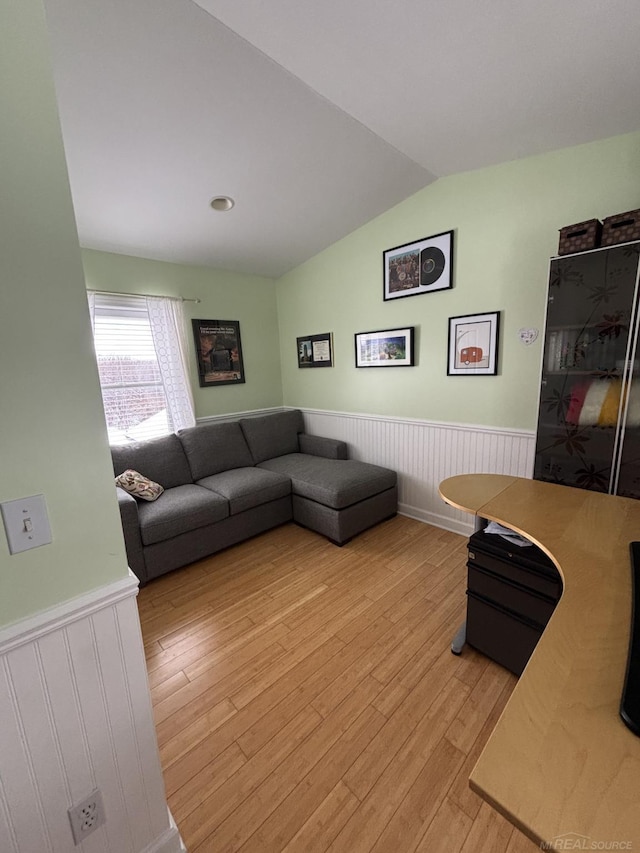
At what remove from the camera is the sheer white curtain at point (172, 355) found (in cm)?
310

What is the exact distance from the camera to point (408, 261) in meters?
2.82

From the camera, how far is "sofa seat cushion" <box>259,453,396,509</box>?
2.74 m

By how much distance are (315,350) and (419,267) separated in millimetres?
1321

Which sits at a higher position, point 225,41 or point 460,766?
point 225,41

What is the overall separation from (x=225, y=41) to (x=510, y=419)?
8.24ft

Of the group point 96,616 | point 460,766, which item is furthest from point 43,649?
point 460,766

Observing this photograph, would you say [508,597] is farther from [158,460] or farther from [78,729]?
[158,460]

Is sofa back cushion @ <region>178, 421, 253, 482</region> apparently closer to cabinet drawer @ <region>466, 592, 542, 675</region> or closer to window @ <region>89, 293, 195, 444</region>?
window @ <region>89, 293, 195, 444</region>

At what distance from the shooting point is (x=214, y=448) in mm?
3256

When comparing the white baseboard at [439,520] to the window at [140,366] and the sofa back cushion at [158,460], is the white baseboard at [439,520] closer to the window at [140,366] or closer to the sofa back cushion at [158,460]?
the sofa back cushion at [158,460]

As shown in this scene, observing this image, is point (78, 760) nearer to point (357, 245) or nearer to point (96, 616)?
point (96, 616)

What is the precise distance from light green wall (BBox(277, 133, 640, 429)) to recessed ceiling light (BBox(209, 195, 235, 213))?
1.16m

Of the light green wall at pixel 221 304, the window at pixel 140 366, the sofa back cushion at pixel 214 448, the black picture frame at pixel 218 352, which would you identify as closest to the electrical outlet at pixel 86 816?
the sofa back cushion at pixel 214 448

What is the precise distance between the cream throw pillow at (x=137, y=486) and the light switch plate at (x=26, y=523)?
1.95m
